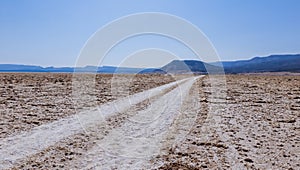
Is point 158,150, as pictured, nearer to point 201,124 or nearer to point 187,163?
point 187,163

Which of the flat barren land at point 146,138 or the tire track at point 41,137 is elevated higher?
the tire track at point 41,137

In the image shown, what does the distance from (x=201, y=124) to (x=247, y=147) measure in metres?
2.41

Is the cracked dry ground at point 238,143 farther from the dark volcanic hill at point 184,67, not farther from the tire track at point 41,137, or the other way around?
the dark volcanic hill at point 184,67

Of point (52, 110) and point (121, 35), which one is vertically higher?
point (121, 35)

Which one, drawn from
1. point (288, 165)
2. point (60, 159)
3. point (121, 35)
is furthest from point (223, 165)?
point (121, 35)

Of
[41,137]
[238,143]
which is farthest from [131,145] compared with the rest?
[238,143]

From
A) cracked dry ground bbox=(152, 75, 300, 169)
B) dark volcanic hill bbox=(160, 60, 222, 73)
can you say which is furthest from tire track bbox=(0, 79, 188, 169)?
dark volcanic hill bbox=(160, 60, 222, 73)

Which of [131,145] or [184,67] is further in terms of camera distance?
[184,67]

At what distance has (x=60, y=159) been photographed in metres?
5.62

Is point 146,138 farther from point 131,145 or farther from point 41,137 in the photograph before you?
point 41,137

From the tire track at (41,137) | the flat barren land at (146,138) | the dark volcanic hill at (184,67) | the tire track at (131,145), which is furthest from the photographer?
the dark volcanic hill at (184,67)

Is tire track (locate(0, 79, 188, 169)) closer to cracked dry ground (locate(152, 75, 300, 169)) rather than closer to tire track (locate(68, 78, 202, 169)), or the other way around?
tire track (locate(68, 78, 202, 169))

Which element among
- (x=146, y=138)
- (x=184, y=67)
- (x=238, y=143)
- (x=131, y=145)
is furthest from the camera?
(x=184, y=67)

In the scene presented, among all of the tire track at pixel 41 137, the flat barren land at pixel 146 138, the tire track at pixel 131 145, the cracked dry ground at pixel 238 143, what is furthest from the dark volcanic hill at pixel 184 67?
the tire track at pixel 41 137
